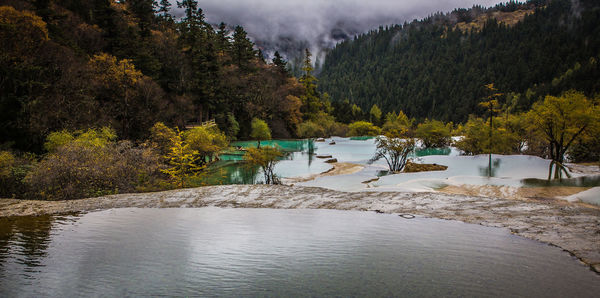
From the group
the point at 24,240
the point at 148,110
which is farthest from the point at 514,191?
the point at 148,110

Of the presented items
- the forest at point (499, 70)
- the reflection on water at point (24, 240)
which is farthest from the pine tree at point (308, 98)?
the reflection on water at point (24, 240)

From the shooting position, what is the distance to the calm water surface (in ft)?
13.5

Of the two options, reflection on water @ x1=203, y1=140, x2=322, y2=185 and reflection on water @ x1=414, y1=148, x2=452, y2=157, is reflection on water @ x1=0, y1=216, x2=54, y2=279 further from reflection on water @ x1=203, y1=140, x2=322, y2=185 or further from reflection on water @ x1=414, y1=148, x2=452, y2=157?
reflection on water @ x1=414, y1=148, x2=452, y2=157

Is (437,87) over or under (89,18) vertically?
over

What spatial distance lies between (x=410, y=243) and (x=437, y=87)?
550ft

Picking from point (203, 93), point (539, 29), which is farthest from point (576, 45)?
A: point (203, 93)

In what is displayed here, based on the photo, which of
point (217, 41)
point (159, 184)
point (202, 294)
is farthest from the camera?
point (217, 41)

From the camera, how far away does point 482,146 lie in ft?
75.2

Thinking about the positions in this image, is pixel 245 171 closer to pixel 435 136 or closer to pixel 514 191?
pixel 514 191

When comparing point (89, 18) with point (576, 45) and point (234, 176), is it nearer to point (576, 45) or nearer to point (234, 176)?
point (234, 176)

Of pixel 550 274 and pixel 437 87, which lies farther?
pixel 437 87

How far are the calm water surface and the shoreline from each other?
56 cm

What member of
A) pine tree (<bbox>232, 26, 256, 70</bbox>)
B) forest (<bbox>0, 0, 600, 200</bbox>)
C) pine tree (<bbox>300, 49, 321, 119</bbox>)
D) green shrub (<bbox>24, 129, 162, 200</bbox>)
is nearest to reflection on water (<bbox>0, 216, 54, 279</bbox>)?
green shrub (<bbox>24, 129, 162, 200</bbox>)

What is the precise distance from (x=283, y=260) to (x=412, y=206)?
4.87 metres
